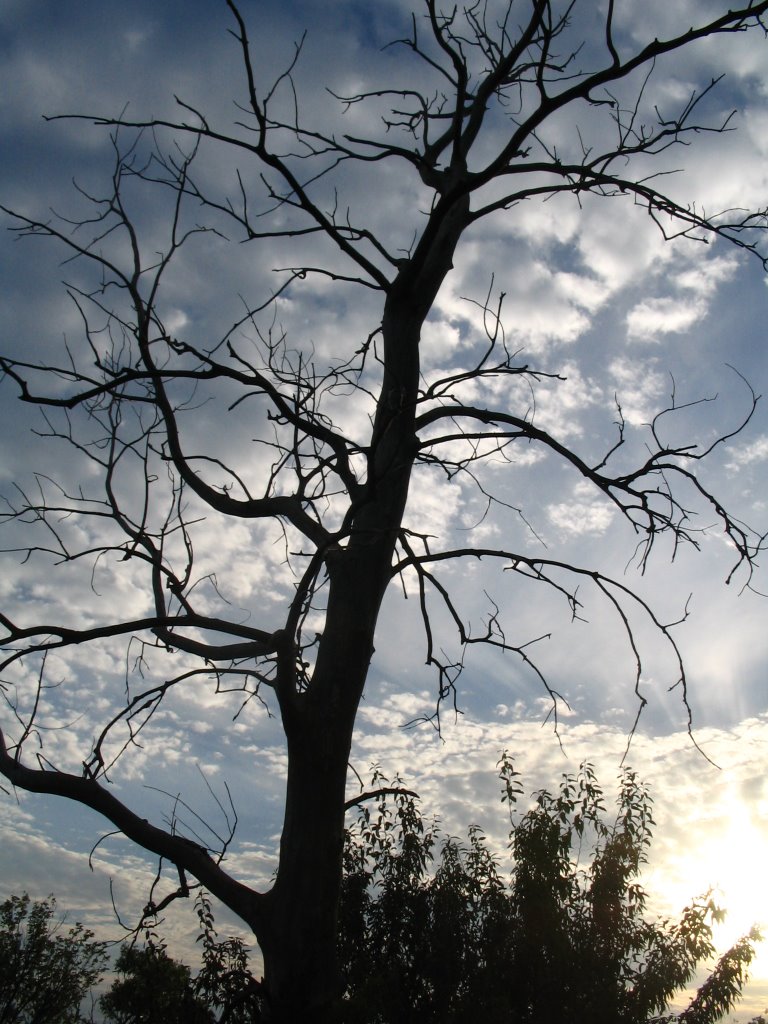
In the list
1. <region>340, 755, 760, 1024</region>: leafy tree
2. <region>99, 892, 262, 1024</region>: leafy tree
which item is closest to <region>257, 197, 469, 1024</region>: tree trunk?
<region>99, 892, 262, 1024</region>: leafy tree

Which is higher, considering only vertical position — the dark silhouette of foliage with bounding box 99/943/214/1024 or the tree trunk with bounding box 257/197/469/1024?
the tree trunk with bounding box 257/197/469/1024

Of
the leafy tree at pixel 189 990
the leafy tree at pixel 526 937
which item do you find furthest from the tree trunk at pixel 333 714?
the leafy tree at pixel 526 937

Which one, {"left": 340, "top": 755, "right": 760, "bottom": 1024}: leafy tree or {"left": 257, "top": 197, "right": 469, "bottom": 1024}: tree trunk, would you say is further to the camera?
{"left": 340, "top": 755, "right": 760, "bottom": 1024}: leafy tree

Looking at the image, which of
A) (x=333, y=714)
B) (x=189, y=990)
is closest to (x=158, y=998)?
(x=189, y=990)

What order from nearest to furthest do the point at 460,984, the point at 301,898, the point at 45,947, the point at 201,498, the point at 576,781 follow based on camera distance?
the point at 301,898
the point at 201,498
the point at 460,984
the point at 576,781
the point at 45,947

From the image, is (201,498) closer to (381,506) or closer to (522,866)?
(381,506)

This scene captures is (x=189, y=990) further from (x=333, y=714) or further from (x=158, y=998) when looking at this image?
(x=333, y=714)

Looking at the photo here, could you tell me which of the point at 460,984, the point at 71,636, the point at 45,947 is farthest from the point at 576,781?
the point at 45,947

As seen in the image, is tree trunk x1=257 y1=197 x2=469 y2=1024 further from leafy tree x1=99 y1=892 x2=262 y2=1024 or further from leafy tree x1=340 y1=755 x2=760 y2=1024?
leafy tree x1=340 y1=755 x2=760 y2=1024

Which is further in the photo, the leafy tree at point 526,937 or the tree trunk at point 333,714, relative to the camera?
the leafy tree at point 526,937

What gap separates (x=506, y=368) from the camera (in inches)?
127

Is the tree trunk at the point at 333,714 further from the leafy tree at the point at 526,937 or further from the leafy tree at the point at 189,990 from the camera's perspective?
the leafy tree at the point at 526,937

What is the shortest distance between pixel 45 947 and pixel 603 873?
15.5 metres

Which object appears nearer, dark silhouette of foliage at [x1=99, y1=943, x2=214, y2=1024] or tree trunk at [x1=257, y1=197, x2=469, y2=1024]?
tree trunk at [x1=257, y1=197, x2=469, y2=1024]
